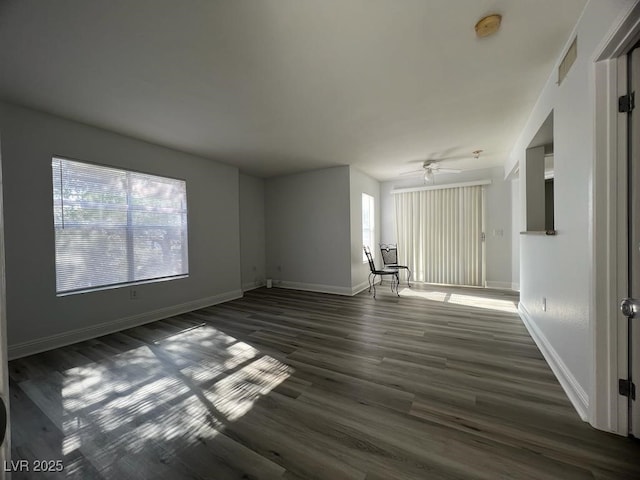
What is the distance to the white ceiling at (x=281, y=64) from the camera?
5.47 ft

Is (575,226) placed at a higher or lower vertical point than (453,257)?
higher

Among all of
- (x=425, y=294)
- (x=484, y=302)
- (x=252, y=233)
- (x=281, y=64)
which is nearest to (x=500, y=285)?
(x=484, y=302)

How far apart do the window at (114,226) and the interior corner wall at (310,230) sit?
2.11m

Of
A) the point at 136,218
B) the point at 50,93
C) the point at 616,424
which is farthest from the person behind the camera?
the point at 136,218

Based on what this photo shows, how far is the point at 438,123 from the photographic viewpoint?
320cm

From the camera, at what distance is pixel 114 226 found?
10.8 feet

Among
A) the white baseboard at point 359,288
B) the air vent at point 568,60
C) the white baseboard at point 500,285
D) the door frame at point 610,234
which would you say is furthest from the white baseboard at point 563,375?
the white baseboard at point 359,288

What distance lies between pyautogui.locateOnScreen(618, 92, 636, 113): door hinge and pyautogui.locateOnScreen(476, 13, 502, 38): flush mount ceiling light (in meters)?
0.84

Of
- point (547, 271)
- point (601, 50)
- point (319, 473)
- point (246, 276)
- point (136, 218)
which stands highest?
point (601, 50)

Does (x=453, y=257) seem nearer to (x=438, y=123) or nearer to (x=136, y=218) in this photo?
(x=438, y=123)

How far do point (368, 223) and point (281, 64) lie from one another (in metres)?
4.27

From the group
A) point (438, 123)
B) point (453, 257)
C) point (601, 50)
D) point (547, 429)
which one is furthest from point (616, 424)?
point (453, 257)

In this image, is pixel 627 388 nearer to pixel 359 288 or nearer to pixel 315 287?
pixel 359 288

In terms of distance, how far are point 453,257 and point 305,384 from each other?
4.67 metres
